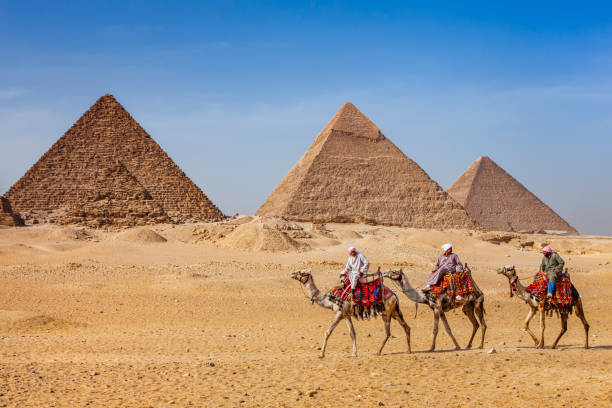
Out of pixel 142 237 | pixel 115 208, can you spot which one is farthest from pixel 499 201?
pixel 142 237

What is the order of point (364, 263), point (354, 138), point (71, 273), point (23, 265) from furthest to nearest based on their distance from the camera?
1. point (354, 138)
2. point (23, 265)
3. point (71, 273)
4. point (364, 263)

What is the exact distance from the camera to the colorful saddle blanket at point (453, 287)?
7.25 m

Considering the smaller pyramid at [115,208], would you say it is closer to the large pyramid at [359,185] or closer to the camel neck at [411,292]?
the camel neck at [411,292]

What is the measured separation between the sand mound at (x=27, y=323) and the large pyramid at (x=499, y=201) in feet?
291

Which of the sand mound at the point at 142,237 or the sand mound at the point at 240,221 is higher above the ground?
the sand mound at the point at 240,221

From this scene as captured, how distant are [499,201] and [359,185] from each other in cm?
2695

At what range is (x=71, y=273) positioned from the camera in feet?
50.0

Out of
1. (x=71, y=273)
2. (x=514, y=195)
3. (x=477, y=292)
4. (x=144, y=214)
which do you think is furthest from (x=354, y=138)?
(x=477, y=292)

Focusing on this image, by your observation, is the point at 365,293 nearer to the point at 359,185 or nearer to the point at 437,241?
the point at 437,241

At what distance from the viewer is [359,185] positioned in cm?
8031

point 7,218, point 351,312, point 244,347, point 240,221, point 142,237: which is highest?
point 240,221

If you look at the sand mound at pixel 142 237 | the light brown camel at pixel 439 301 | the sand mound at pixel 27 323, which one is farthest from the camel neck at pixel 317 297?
the sand mound at pixel 142 237

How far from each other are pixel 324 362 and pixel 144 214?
3028 cm

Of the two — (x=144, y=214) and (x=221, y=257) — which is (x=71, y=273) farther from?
(x=144, y=214)
